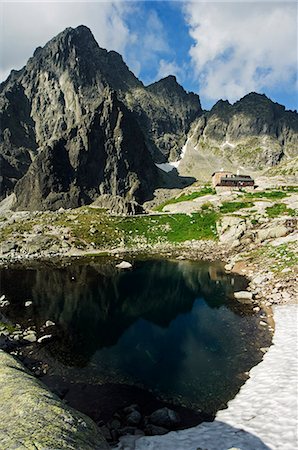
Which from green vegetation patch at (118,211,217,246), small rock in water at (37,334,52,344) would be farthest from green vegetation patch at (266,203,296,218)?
small rock in water at (37,334,52,344)

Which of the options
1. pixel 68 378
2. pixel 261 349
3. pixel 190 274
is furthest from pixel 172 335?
pixel 190 274

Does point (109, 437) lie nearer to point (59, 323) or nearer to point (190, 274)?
point (59, 323)

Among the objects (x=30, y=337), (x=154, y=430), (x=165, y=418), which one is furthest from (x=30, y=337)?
(x=154, y=430)

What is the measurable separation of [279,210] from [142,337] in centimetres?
7287

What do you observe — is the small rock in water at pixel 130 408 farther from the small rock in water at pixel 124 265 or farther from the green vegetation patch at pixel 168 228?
the green vegetation patch at pixel 168 228

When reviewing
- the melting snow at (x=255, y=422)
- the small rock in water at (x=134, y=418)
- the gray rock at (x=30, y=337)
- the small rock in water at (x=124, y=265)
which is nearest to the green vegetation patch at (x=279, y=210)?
the small rock in water at (x=124, y=265)

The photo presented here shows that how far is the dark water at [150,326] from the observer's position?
24.2m

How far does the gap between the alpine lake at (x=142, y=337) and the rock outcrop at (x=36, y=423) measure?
8.63 metres

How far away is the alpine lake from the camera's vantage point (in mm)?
22156

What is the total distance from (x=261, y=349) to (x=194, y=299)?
61.5ft

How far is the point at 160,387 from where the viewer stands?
2309 centimetres

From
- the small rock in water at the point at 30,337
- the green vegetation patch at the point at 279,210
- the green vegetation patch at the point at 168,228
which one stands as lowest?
the small rock in water at the point at 30,337

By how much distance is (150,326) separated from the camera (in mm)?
35906

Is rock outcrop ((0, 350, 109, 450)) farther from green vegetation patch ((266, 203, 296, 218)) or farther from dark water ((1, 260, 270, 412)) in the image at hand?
green vegetation patch ((266, 203, 296, 218))
